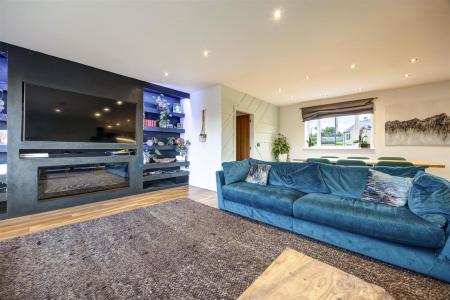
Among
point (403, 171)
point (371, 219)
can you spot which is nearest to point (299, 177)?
point (371, 219)

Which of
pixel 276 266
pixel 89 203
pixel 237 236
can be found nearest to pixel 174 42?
pixel 237 236

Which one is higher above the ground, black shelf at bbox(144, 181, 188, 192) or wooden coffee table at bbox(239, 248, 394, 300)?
wooden coffee table at bbox(239, 248, 394, 300)

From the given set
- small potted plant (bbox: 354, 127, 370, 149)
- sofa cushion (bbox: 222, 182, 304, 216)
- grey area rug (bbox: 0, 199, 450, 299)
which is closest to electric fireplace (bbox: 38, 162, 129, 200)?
grey area rug (bbox: 0, 199, 450, 299)

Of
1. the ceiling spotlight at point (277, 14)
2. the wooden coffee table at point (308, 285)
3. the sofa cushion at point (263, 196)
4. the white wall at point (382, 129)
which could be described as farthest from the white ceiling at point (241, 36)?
the wooden coffee table at point (308, 285)

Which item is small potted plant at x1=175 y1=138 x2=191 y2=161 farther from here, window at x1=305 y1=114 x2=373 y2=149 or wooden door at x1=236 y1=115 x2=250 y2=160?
window at x1=305 y1=114 x2=373 y2=149

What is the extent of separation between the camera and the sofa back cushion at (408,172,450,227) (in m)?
1.58

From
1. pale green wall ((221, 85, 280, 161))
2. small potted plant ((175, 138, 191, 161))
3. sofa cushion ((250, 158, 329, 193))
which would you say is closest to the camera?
sofa cushion ((250, 158, 329, 193))

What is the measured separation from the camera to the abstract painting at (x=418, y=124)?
169 inches

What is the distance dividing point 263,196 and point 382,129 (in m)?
4.76

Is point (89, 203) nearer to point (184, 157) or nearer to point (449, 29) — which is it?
point (184, 157)

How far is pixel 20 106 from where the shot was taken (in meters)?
2.88

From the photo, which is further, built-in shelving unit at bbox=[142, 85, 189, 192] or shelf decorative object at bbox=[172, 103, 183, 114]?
shelf decorative object at bbox=[172, 103, 183, 114]

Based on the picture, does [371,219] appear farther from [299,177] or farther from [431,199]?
[299,177]

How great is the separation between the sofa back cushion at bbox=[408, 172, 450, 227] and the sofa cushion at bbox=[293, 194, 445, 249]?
0.07 meters
